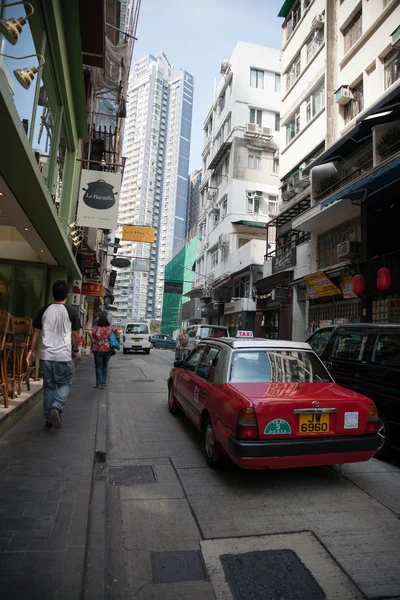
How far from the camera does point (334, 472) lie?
4.57 meters

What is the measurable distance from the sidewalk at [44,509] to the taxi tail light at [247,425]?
1510 mm

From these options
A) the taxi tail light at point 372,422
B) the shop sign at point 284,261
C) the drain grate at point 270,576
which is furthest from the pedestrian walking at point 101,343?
the shop sign at point 284,261

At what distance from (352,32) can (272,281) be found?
1157cm

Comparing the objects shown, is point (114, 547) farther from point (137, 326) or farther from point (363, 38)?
point (137, 326)

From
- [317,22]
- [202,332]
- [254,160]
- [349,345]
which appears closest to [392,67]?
[317,22]

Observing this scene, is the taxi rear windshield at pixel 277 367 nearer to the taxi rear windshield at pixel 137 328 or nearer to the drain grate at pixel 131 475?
the drain grate at pixel 131 475

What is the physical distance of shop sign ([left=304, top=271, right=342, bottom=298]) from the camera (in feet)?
48.7

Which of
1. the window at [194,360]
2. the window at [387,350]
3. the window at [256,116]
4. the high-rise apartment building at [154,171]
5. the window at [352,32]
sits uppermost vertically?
the high-rise apartment building at [154,171]

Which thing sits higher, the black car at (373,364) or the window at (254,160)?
the window at (254,160)

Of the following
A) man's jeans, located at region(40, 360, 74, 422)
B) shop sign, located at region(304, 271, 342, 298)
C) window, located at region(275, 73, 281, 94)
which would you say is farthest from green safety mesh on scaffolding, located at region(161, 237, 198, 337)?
man's jeans, located at region(40, 360, 74, 422)

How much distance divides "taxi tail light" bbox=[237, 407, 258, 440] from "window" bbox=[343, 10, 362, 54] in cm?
1789

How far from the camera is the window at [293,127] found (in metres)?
21.0

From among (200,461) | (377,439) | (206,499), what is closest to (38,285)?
(200,461)

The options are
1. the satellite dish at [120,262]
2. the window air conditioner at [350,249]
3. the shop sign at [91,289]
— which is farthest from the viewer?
the satellite dish at [120,262]
